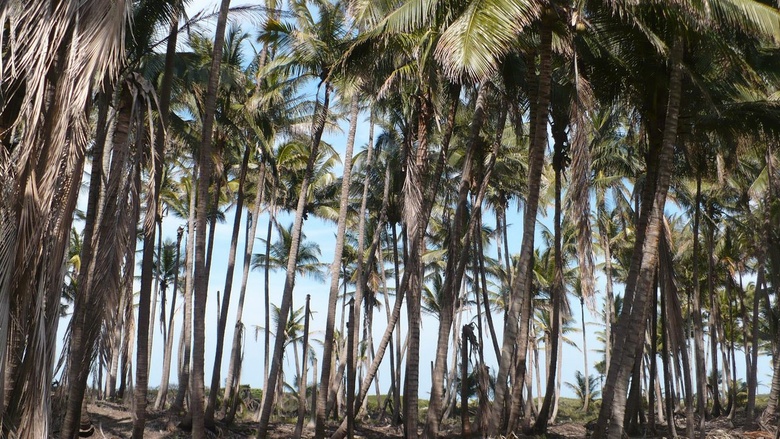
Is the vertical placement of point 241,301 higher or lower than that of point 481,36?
lower

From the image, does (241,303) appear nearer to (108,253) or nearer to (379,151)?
(379,151)

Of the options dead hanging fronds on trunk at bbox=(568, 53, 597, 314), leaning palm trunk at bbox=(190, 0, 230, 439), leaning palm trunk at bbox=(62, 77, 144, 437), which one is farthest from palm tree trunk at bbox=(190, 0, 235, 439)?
dead hanging fronds on trunk at bbox=(568, 53, 597, 314)

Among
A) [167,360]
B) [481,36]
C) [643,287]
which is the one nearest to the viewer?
[481,36]

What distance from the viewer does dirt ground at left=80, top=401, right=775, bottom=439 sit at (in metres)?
19.9

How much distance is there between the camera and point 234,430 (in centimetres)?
2322

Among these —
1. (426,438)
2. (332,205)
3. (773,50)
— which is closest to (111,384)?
(332,205)

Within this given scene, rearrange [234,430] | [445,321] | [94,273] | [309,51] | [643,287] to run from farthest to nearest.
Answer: [234,430], [309,51], [445,321], [643,287], [94,273]

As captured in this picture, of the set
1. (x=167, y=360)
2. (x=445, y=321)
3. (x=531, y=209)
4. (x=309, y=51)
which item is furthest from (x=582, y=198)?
(x=167, y=360)

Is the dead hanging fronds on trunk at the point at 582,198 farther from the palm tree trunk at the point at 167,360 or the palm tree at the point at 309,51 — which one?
the palm tree trunk at the point at 167,360

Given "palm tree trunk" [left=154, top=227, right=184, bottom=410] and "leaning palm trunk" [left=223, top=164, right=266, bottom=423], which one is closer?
"leaning palm trunk" [left=223, top=164, right=266, bottom=423]

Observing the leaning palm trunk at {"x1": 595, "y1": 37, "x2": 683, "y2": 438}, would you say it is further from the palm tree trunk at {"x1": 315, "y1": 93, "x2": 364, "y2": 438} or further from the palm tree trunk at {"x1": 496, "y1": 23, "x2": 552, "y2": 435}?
the palm tree trunk at {"x1": 315, "y1": 93, "x2": 364, "y2": 438}

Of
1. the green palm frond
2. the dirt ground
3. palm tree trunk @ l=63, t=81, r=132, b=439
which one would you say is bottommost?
the dirt ground

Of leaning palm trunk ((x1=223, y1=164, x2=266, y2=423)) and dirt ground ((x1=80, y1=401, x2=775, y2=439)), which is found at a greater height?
leaning palm trunk ((x1=223, y1=164, x2=266, y2=423))

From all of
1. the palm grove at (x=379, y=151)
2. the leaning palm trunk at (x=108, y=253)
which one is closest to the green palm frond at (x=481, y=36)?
the palm grove at (x=379, y=151)
